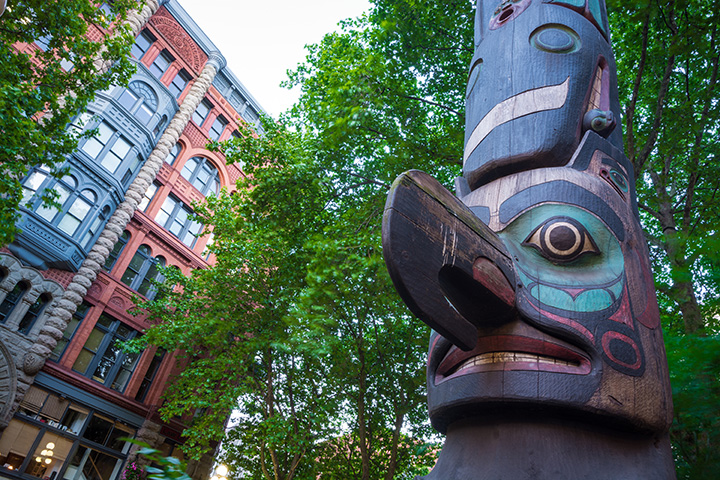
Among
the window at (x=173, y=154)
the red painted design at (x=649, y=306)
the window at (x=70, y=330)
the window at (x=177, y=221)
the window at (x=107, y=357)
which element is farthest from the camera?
the window at (x=173, y=154)

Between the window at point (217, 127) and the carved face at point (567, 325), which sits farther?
the window at point (217, 127)

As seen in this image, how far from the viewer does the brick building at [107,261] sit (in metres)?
15.7

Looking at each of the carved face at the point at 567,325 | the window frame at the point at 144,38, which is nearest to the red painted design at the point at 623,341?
the carved face at the point at 567,325

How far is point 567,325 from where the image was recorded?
2.15 m

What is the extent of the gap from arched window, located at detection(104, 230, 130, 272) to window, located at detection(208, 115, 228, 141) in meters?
7.22

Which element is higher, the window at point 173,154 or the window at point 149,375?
the window at point 173,154

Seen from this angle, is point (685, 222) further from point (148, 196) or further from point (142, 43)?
point (142, 43)

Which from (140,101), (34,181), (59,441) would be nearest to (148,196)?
(140,101)

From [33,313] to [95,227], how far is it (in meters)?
3.45

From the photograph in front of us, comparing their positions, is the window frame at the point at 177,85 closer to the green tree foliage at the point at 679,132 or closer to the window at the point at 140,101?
the window at the point at 140,101

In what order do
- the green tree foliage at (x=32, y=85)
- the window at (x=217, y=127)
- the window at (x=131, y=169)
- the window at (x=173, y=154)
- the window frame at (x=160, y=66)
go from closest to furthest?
the green tree foliage at (x=32, y=85)
the window at (x=131, y=169)
the window frame at (x=160, y=66)
the window at (x=173, y=154)
the window at (x=217, y=127)

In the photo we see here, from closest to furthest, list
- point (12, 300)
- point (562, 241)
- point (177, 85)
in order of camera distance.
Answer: point (562, 241) → point (12, 300) → point (177, 85)

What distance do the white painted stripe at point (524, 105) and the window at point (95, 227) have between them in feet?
56.8

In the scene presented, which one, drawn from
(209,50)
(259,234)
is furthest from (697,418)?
(209,50)
